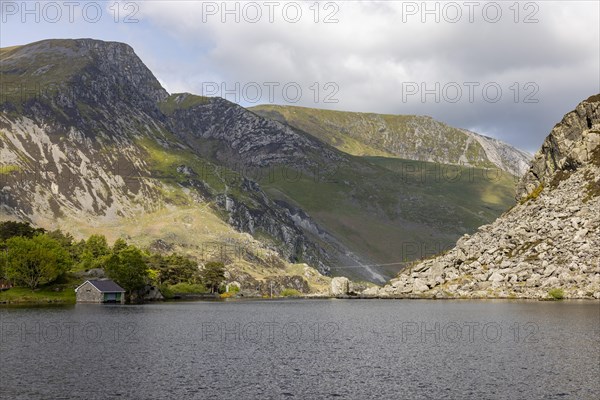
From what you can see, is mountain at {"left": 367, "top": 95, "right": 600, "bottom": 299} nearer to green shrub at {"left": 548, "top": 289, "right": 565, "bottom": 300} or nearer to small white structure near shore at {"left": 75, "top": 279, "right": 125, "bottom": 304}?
green shrub at {"left": 548, "top": 289, "right": 565, "bottom": 300}

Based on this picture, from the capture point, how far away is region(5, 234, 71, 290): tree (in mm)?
176000

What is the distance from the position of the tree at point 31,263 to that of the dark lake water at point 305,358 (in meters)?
61.1

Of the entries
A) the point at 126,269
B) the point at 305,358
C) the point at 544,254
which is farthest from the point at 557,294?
the point at 126,269

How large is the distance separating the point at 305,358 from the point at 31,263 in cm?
12965

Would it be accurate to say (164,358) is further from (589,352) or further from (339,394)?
(589,352)

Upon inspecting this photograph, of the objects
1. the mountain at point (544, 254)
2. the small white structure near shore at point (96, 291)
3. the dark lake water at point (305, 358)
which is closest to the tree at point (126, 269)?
the small white structure near shore at point (96, 291)

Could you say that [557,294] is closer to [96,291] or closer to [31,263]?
[96,291]

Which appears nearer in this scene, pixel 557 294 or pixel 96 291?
pixel 557 294

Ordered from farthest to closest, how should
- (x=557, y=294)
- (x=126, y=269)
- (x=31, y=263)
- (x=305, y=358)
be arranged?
(x=126, y=269)
(x=31, y=263)
(x=557, y=294)
(x=305, y=358)

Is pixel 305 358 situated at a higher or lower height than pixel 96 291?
lower

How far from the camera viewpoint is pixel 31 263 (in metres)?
177

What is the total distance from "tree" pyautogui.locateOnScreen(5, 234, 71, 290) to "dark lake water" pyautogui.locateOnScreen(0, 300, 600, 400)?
6110 cm

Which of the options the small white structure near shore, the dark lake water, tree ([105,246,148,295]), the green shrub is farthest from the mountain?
the small white structure near shore

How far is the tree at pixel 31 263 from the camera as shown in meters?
176
